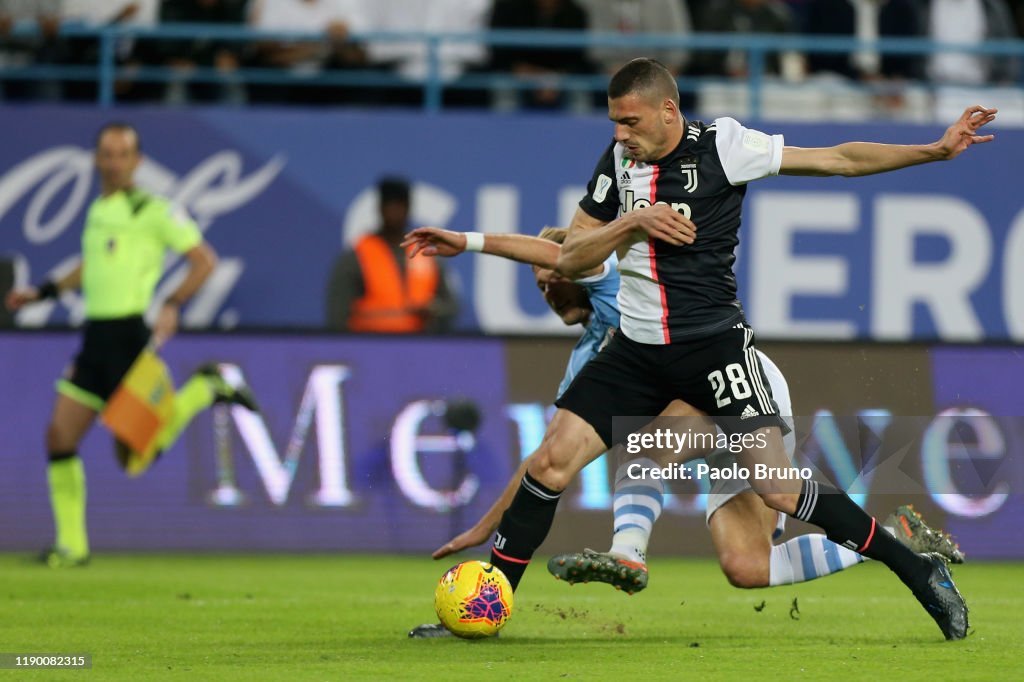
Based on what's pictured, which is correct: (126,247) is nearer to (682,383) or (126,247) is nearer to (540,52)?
(540,52)

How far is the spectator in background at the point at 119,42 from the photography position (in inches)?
563

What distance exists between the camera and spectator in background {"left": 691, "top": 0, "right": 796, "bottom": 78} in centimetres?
1468

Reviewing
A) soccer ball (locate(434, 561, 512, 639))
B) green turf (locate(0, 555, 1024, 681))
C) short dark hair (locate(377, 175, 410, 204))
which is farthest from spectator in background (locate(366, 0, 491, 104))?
soccer ball (locate(434, 561, 512, 639))

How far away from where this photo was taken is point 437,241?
6.98 metres

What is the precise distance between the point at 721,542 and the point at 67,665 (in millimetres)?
2766

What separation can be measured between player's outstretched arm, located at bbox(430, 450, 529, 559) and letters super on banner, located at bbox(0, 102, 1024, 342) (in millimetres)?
6538

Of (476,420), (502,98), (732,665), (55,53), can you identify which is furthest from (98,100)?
(732,665)

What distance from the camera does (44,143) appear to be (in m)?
14.0

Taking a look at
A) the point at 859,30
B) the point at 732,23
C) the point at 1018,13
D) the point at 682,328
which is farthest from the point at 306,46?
the point at 682,328

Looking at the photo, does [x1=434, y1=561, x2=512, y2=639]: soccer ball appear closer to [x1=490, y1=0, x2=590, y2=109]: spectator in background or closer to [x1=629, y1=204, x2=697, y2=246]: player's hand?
[x1=629, y1=204, x2=697, y2=246]: player's hand

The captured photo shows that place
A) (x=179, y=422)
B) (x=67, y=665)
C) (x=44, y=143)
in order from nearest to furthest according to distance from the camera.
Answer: (x=67, y=665), (x=179, y=422), (x=44, y=143)

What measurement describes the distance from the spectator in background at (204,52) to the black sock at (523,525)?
25.7 ft

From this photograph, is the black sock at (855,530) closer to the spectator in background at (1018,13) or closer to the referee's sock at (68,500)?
the referee's sock at (68,500)

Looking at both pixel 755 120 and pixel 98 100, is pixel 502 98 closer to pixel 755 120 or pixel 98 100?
pixel 755 120
